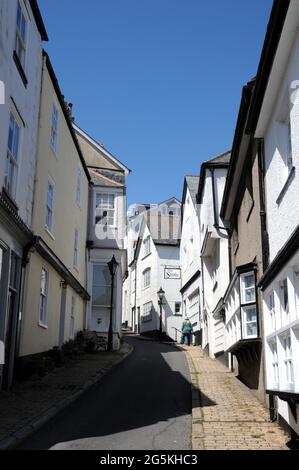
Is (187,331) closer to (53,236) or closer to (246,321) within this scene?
(53,236)

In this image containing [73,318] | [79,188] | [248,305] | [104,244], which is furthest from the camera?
[104,244]

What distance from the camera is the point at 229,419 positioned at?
8953 millimetres

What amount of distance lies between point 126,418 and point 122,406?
1.21 metres

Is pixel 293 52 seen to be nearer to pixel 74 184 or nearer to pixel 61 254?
pixel 61 254

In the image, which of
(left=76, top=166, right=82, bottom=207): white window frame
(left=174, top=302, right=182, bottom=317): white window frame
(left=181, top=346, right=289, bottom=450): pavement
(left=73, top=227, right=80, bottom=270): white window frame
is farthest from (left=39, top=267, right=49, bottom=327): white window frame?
(left=174, top=302, right=182, bottom=317): white window frame

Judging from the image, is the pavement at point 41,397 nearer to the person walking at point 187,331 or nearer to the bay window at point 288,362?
the bay window at point 288,362

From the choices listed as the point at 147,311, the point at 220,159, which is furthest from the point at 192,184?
the point at 147,311

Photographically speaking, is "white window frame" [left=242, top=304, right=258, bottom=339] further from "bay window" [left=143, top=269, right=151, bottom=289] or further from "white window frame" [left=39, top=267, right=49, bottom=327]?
"bay window" [left=143, top=269, right=151, bottom=289]

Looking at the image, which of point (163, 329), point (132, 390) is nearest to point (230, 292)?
point (132, 390)

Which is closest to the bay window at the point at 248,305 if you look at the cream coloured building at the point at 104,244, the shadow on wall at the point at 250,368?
the shadow on wall at the point at 250,368

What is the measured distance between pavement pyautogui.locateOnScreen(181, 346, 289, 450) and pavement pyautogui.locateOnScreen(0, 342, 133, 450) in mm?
2414

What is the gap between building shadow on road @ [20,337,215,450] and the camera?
7918 millimetres

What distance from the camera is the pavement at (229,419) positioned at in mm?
7285

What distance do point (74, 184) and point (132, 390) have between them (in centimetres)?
1025
